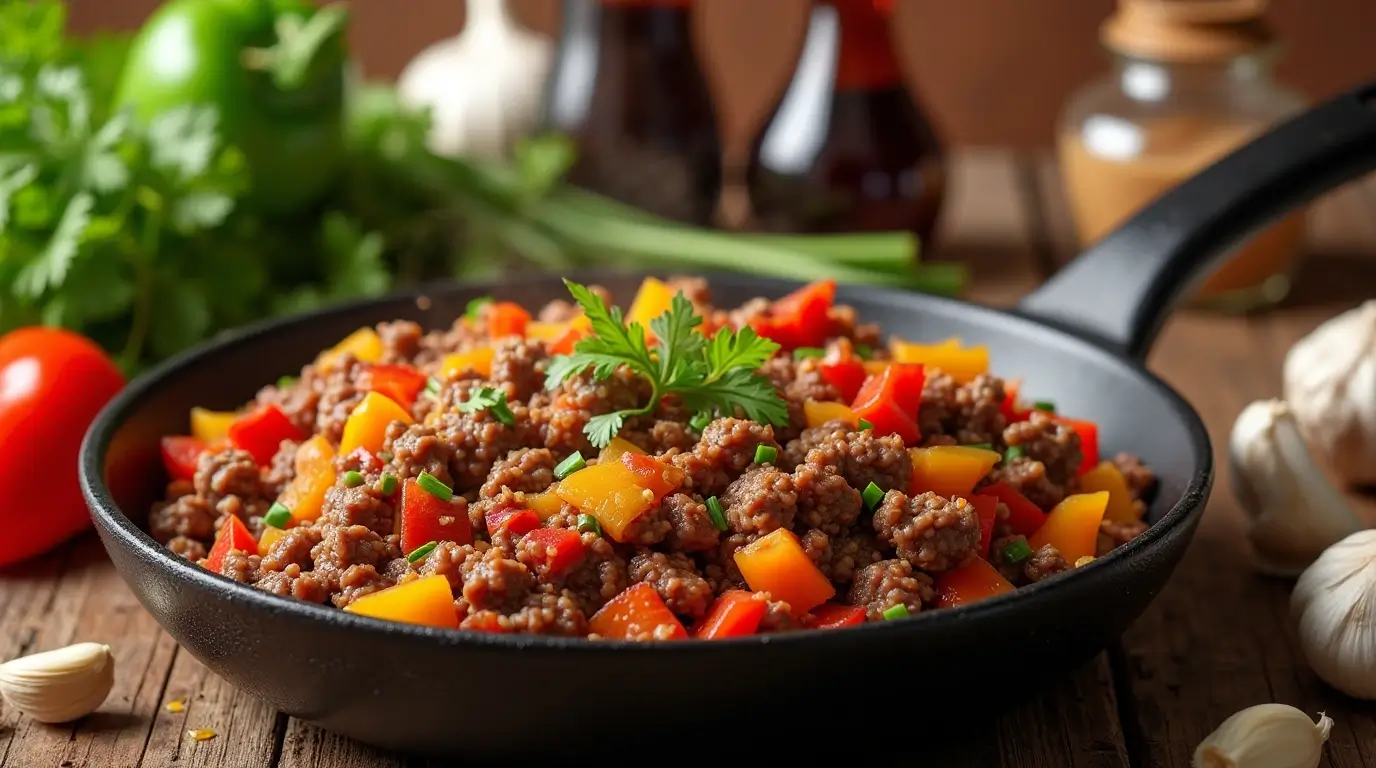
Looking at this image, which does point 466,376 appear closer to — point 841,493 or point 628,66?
point 841,493

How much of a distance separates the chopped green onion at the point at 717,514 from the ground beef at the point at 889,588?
24cm

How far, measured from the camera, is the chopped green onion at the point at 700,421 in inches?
111

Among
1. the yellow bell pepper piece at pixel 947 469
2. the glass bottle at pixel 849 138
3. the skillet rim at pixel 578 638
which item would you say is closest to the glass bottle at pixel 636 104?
the glass bottle at pixel 849 138

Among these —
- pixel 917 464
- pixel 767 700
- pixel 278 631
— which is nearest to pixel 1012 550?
pixel 917 464

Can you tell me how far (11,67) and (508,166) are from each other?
77.0 inches

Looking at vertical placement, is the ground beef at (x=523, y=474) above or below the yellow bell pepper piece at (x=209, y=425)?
above

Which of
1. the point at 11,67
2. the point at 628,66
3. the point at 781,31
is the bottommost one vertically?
the point at 781,31

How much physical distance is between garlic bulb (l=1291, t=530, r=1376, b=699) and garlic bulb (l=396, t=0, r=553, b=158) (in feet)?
11.9

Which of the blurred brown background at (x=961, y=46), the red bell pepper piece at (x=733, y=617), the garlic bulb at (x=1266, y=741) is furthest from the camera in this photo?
the blurred brown background at (x=961, y=46)

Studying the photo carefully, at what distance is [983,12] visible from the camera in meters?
7.80

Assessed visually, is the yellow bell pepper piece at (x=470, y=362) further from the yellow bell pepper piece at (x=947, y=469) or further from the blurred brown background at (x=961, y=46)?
the blurred brown background at (x=961, y=46)

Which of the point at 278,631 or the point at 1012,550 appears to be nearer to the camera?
the point at 278,631

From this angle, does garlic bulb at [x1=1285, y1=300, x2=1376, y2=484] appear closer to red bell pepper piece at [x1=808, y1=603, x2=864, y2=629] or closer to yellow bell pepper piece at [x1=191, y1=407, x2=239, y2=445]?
red bell pepper piece at [x1=808, y1=603, x2=864, y2=629]

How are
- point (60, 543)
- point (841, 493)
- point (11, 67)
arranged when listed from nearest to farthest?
point (841, 493) → point (60, 543) → point (11, 67)
